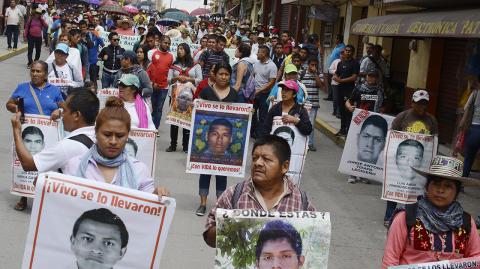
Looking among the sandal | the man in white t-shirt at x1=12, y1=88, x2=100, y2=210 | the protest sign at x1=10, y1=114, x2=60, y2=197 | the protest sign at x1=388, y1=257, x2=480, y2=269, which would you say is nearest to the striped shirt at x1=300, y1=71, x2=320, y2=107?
the protest sign at x1=10, y1=114, x2=60, y2=197

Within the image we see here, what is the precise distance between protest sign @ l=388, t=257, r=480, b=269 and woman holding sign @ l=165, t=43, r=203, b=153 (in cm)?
862

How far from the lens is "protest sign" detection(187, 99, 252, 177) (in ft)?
29.7

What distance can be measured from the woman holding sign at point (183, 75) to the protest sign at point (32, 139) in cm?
453

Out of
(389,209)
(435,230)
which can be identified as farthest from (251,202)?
(389,209)

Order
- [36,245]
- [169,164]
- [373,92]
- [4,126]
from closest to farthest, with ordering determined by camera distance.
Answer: [36,245]
[169,164]
[373,92]
[4,126]

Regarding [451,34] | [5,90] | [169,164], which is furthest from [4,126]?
[451,34]

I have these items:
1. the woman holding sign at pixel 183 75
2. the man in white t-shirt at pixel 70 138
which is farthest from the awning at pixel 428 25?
the man in white t-shirt at pixel 70 138

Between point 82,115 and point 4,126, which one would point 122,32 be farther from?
A: point 82,115

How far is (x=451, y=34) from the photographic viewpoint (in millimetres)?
10266

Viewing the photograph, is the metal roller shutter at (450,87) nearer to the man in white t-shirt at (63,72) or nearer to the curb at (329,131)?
the curb at (329,131)

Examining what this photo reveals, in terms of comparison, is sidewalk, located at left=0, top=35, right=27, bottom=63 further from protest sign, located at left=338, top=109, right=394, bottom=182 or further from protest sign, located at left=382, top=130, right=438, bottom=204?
protest sign, located at left=382, top=130, right=438, bottom=204

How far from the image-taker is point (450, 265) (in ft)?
14.2

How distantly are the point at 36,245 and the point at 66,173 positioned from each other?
0.51 m

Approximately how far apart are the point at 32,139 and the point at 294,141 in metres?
2.65
